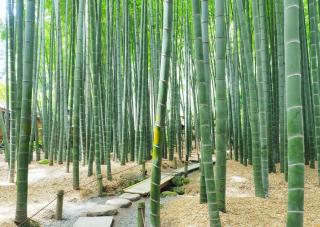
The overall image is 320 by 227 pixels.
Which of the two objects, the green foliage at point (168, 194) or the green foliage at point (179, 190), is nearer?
the green foliage at point (168, 194)

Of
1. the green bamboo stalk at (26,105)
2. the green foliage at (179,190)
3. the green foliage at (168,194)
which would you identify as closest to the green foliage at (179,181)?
the green foliage at (179,190)

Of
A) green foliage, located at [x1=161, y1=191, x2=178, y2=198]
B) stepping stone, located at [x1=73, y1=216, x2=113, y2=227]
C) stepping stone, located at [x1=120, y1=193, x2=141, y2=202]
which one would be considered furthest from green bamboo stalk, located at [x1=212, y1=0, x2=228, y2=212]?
green foliage, located at [x1=161, y1=191, x2=178, y2=198]

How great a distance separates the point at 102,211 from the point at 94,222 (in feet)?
0.92

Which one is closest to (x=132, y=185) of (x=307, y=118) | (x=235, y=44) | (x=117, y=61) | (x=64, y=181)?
(x=64, y=181)

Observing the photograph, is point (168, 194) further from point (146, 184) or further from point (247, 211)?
point (247, 211)

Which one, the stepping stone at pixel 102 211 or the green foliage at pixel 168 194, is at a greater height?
the stepping stone at pixel 102 211

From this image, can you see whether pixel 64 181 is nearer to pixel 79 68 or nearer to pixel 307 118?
pixel 79 68

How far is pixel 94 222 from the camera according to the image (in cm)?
306

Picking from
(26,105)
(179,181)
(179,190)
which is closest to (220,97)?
(26,105)

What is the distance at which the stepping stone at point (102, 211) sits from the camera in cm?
330

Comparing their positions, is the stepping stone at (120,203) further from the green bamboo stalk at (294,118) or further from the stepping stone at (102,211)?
the green bamboo stalk at (294,118)

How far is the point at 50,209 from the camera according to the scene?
141 inches

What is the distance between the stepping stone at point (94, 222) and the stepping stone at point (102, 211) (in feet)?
0.36

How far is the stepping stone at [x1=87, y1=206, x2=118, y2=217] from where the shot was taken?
3.30 metres
